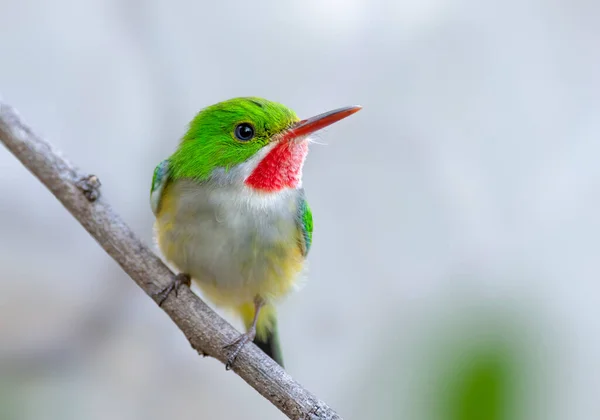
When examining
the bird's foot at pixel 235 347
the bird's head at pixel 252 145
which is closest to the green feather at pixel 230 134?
the bird's head at pixel 252 145

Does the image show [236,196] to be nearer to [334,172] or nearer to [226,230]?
[226,230]

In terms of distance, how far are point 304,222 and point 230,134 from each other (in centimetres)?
37

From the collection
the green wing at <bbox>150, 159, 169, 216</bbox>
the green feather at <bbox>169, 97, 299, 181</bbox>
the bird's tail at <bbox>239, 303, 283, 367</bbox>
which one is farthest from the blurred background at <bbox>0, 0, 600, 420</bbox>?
the green feather at <bbox>169, 97, 299, 181</bbox>

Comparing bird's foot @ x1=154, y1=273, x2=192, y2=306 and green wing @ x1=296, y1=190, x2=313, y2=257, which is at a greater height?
green wing @ x1=296, y1=190, x2=313, y2=257

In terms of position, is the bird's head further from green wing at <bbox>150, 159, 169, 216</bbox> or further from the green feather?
green wing at <bbox>150, 159, 169, 216</bbox>

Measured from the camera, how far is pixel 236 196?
1.96 metres

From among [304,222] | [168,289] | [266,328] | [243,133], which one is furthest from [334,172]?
[168,289]

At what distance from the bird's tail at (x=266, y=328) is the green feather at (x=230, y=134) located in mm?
645

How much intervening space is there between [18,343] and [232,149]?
2137mm

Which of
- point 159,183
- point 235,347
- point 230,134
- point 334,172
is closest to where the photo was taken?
point 235,347

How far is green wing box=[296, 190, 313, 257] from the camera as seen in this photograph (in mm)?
2103

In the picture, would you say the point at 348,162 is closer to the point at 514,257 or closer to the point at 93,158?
the point at 514,257

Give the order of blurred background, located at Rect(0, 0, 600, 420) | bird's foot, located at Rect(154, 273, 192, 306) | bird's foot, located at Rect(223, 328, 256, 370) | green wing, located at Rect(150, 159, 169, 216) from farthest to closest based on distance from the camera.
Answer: blurred background, located at Rect(0, 0, 600, 420)
green wing, located at Rect(150, 159, 169, 216)
bird's foot, located at Rect(154, 273, 192, 306)
bird's foot, located at Rect(223, 328, 256, 370)

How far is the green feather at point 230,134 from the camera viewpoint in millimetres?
1967
